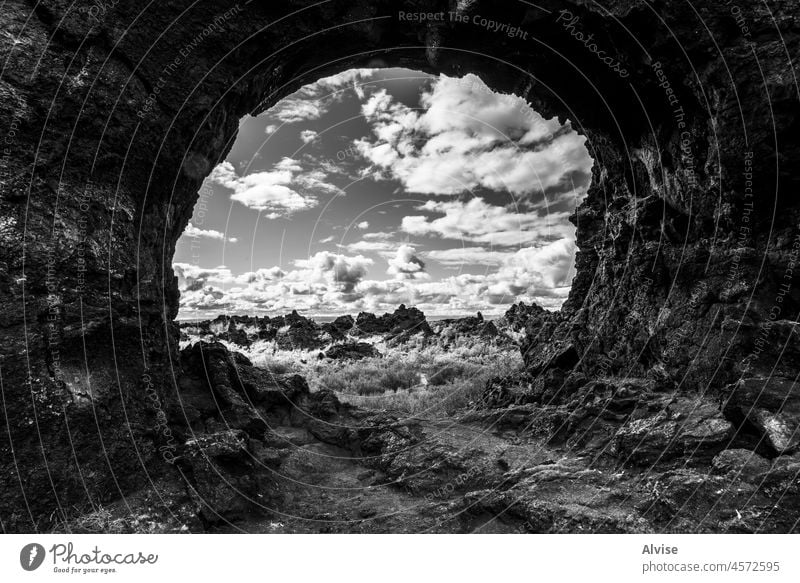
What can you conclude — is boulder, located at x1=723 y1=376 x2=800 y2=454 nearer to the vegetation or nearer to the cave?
the cave

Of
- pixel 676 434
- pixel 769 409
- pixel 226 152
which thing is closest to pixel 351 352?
pixel 226 152

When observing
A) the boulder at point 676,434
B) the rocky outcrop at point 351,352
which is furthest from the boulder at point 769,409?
the rocky outcrop at point 351,352

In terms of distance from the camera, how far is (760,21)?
7.35 meters

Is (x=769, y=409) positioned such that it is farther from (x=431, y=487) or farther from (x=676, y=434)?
(x=431, y=487)

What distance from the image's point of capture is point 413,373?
65.9 ft

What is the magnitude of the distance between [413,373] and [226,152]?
14.0 m

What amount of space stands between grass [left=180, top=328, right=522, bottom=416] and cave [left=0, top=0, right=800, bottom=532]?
→ 5.18 meters

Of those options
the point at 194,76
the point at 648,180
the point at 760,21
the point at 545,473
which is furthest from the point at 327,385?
the point at 760,21

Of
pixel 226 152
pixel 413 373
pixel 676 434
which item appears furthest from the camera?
pixel 413 373

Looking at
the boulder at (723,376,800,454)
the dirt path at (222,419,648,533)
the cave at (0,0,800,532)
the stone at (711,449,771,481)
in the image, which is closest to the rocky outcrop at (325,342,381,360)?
Answer: the dirt path at (222,419,648,533)

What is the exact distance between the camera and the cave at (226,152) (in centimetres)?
580

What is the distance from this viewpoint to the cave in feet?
19.0

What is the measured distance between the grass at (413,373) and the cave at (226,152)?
5.18 meters

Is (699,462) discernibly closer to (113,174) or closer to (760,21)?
(760,21)
